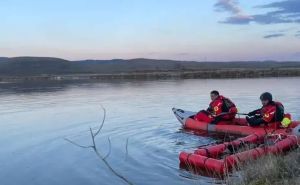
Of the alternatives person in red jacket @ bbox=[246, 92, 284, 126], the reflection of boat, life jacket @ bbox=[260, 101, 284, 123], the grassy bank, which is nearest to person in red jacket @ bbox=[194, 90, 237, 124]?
the reflection of boat

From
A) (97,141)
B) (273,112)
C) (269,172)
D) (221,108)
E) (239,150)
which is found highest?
(273,112)

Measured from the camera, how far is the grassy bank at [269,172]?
7572 mm

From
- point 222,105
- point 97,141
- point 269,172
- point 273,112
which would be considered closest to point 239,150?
point 273,112

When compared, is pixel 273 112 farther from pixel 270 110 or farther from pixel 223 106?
pixel 223 106

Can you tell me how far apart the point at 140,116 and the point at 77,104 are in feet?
28.0

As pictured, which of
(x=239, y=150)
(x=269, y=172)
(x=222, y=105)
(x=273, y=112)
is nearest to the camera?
(x=269, y=172)

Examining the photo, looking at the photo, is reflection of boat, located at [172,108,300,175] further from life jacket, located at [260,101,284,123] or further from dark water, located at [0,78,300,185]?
dark water, located at [0,78,300,185]

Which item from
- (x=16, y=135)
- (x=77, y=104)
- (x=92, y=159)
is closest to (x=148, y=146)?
(x=92, y=159)

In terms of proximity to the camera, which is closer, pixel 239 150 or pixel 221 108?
pixel 239 150

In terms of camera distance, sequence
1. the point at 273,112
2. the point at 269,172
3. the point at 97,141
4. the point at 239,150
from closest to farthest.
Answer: the point at 269,172, the point at 239,150, the point at 273,112, the point at 97,141

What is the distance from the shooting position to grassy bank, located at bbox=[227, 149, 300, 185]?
757 cm

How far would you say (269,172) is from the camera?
789cm

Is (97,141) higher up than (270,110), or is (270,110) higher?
(270,110)

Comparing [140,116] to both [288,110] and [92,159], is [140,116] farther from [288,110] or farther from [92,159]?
[92,159]
